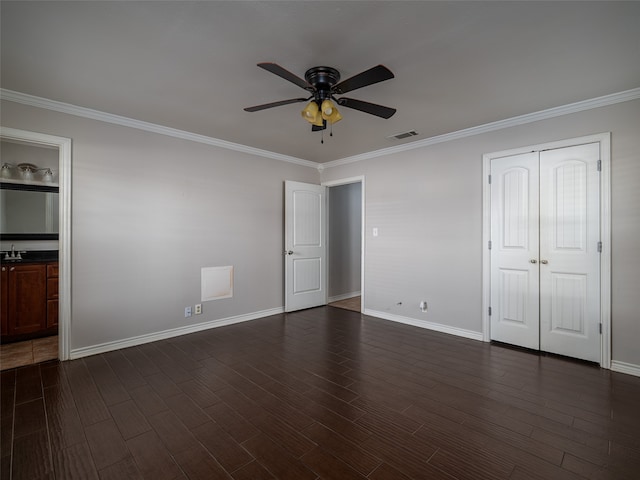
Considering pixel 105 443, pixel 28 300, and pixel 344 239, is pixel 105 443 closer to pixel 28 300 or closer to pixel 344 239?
pixel 28 300

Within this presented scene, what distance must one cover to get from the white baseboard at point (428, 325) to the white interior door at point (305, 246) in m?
1.02

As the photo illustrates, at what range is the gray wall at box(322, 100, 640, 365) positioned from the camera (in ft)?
9.21

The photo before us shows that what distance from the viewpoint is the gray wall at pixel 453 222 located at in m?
2.81

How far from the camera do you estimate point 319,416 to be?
2.13 metres

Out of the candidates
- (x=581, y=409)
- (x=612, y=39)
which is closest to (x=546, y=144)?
(x=612, y=39)

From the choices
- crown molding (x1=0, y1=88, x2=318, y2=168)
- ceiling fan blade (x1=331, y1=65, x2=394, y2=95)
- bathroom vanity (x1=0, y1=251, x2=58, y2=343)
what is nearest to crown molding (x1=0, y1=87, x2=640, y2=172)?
crown molding (x1=0, y1=88, x2=318, y2=168)

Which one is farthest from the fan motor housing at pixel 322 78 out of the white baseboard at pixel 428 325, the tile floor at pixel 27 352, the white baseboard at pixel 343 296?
the white baseboard at pixel 343 296

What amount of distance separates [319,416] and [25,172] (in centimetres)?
485

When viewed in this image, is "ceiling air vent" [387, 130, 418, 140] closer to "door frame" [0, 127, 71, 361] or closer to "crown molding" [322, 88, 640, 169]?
"crown molding" [322, 88, 640, 169]

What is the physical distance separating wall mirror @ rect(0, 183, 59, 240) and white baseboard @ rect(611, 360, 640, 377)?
6.76 meters

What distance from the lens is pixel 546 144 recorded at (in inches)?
127

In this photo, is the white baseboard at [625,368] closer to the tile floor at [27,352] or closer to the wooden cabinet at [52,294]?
the tile floor at [27,352]

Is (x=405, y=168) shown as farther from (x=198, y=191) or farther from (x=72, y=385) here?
(x=72, y=385)

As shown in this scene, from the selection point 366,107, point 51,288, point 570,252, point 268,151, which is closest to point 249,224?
Answer: point 268,151
